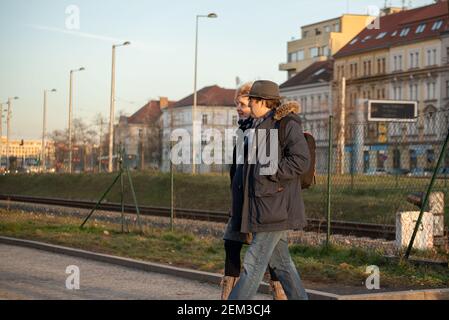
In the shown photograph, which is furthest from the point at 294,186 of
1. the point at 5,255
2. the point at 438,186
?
the point at 438,186

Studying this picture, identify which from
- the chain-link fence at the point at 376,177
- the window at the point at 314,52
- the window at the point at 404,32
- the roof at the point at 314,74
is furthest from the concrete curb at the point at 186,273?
the window at the point at 314,52

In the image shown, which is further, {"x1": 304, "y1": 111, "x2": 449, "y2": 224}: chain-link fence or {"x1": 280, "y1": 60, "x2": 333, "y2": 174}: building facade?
{"x1": 280, "y1": 60, "x2": 333, "y2": 174}: building facade

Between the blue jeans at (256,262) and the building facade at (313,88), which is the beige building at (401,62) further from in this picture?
the blue jeans at (256,262)

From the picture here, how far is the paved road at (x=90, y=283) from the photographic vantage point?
9844mm

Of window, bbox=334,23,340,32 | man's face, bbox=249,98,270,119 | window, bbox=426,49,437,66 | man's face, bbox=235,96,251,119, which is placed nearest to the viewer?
man's face, bbox=249,98,270,119

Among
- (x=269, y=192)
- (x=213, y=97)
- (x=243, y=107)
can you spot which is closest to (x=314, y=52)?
(x=213, y=97)

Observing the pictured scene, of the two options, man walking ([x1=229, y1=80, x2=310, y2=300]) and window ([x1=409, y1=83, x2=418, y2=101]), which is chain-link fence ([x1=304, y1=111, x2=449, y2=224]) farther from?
window ([x1=409, y1=83, x2=418, y2=101])

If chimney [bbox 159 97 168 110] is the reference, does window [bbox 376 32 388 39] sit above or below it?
above

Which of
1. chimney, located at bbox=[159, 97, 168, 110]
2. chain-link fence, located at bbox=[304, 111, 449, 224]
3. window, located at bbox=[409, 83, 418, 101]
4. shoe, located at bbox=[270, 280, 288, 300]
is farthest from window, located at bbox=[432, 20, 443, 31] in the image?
shoe, located at bbox=[270, 280, 288, 300]

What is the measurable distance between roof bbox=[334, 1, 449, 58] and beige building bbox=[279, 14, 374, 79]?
343 inches

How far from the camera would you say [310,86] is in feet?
357

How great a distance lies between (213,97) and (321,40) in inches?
821

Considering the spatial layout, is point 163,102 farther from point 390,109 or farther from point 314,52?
point 390,109

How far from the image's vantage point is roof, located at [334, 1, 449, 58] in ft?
295
